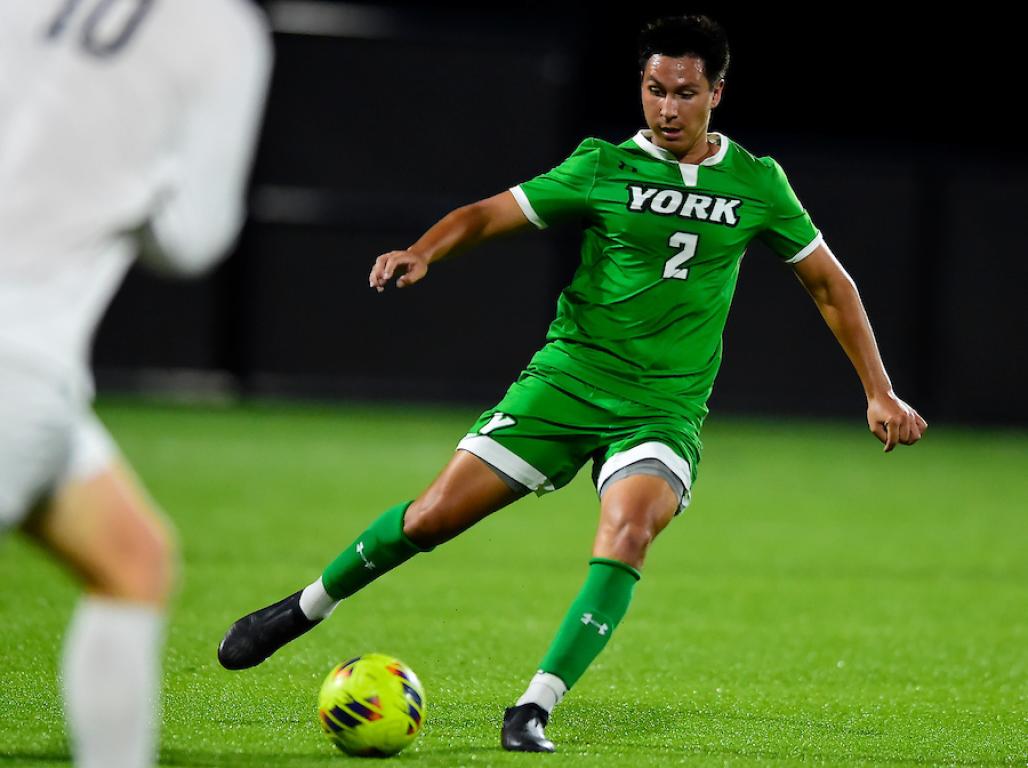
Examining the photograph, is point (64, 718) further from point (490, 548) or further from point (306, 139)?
point (306, 139)

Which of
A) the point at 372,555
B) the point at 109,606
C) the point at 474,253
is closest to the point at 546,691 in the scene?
the point at 372,555

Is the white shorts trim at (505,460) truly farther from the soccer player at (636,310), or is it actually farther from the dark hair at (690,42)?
the dark hair at (690,42)

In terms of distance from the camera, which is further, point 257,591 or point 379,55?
point 379,55

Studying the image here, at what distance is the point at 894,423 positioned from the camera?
15.3 feet

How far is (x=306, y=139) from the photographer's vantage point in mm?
15820

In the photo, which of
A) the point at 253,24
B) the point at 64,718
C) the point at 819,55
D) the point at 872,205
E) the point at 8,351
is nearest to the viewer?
the point at 8,351

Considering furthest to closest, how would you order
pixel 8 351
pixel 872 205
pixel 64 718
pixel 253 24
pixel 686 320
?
pixel 872 205 → pixel 686 320 → pixel 64 718 → pixel 253 24 → pixel 8 351

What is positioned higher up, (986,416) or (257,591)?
(257,591)

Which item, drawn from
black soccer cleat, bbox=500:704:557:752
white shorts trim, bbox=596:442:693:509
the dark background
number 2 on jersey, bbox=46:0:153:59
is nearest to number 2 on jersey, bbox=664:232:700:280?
white shorts trim, bbox=596:442:693:509

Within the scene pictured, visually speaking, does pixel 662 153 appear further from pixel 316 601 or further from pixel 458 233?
pixel 316 601

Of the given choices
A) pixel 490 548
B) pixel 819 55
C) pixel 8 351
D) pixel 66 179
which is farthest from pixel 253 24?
pixel 819 55

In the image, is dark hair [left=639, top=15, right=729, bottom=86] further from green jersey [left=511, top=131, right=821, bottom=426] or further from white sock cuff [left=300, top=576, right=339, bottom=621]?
white sock cuff [left=300, top=576, right=339, bottom=621]

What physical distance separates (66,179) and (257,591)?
4709mm

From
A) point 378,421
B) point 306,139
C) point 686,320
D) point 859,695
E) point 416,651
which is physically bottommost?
point 378,421
